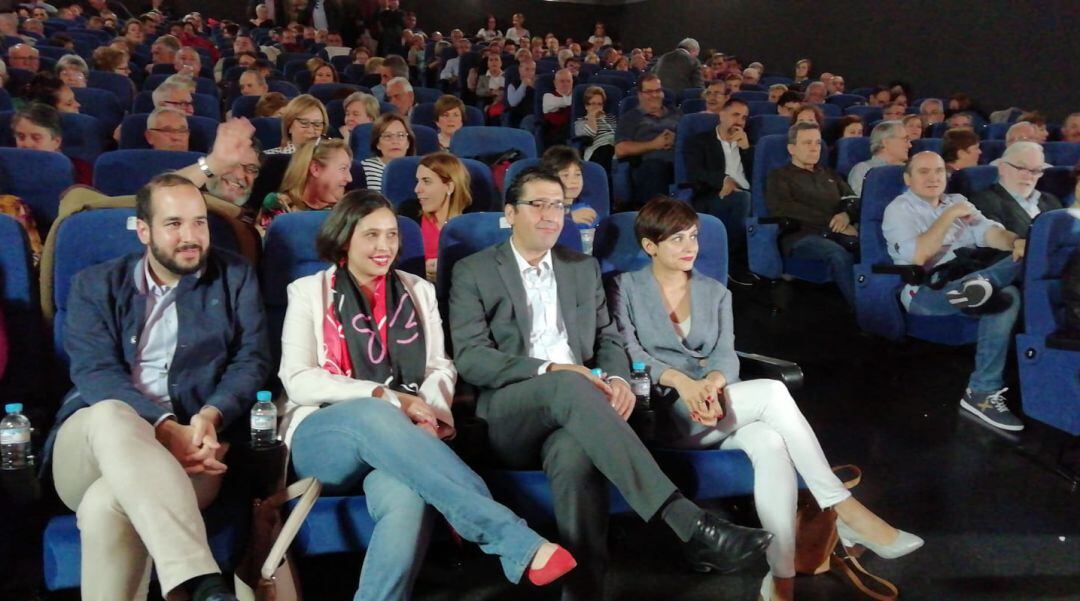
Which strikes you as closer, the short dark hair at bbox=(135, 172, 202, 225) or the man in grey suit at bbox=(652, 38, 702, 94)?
the short dark hair at bbox=(135, 172, 202, 225)

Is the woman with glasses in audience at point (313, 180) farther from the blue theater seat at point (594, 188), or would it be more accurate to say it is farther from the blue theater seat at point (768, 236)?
the blue theater seat at point (768, 236)

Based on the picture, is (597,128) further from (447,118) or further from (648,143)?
(447,118)

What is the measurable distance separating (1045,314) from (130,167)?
306 centimetres

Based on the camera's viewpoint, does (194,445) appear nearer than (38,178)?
Yes

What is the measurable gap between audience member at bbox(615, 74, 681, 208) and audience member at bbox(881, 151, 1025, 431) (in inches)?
77.1

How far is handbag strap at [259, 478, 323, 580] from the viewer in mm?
1758

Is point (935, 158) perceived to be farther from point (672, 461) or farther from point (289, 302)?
point (289, 302)

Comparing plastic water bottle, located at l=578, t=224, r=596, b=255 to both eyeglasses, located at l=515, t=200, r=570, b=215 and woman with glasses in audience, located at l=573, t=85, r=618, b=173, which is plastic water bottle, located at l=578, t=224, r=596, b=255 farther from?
woman with glasses in audience, located at l=573, t=85, r=618, b=173

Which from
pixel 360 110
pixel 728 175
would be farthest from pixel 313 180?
pixel 728 175

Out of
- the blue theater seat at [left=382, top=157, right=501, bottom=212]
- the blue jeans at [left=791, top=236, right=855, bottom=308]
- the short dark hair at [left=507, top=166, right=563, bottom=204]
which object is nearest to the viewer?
the short dark hair at [left=507, top=166, right=563, bottom=204]

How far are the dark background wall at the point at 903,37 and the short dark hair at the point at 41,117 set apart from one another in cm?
738

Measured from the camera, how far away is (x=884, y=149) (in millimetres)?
4668

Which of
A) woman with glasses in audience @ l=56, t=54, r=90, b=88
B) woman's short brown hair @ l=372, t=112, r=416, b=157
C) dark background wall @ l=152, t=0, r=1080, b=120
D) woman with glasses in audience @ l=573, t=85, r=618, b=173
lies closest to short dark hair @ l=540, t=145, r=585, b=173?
woman's short brown hair @ l=372, t=112, r=416, b=157

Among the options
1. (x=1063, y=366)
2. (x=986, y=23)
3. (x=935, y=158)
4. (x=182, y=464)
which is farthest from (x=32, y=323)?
(x=986, y=23)
